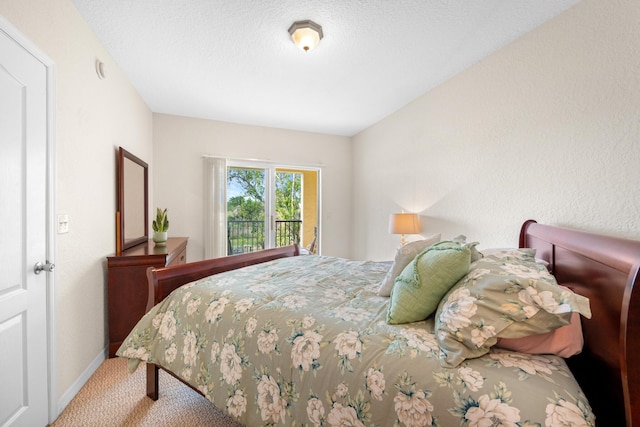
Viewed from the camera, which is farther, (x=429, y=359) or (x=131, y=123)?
(x=131, y=123)

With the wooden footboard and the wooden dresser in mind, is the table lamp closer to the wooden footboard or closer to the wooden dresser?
the wooden footboard

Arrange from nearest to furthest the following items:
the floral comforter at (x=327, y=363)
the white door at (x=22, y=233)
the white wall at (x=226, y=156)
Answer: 1. the floral comforter at (x=327, y=363)
2. the white door at (x=22, y=233)
3. the white wall at (x=226, y=156)

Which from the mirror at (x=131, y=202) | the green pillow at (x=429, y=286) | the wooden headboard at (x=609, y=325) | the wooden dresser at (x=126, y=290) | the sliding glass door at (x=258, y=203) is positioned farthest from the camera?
the sliding glass door at (x=258, y=203)

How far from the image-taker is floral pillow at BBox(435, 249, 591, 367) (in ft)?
2.78

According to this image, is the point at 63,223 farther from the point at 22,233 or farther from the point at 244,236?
the point at 244,236

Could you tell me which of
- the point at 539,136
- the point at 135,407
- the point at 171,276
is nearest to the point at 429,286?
the point at 171,276

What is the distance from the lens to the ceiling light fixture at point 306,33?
76.4 inches

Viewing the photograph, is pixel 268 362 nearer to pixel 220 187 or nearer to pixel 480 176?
pixel 480 176

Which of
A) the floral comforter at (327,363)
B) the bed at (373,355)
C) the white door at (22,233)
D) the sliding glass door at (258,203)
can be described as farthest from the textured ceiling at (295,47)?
the floral comforter at (327,363)

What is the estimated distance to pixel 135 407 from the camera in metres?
1.67

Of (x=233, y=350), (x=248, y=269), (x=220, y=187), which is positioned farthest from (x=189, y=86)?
(x=233, y=350)

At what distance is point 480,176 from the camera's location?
2475mm

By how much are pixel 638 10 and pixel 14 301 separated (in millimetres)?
3447

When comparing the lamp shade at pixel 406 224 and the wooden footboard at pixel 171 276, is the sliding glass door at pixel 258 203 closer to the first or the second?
the lamp shade at pixel 406 224
